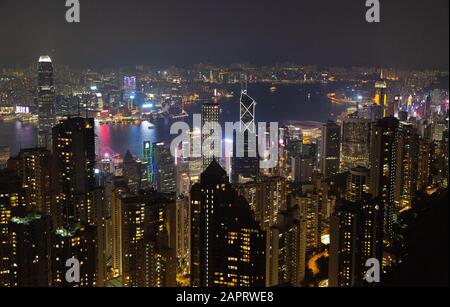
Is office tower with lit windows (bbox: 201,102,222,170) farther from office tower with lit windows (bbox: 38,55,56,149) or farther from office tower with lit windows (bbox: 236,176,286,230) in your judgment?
office tower with lit windows (bbox: 38,55,56,149)

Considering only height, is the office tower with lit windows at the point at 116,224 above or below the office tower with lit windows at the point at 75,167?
below

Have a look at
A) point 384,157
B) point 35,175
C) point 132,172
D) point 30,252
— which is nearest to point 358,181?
point 384,157

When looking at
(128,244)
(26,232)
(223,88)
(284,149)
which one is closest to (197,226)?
(128,244)

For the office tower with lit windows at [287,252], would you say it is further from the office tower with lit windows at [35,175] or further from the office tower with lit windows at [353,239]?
the office tower with lit windows at [35,175]

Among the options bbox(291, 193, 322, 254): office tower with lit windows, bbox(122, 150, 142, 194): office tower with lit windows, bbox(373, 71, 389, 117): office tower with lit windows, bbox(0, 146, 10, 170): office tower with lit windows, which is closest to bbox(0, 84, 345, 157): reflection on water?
bbox(0, 146, 10, 170): office tower with lit windows

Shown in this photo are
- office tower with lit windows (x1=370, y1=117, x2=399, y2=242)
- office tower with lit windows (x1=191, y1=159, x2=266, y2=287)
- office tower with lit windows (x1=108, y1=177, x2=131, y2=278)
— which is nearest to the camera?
office tower with lit windows (x1=191, y1=159, x2=266, y2=287)

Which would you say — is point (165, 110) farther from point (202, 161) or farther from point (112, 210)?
point (112, 210)

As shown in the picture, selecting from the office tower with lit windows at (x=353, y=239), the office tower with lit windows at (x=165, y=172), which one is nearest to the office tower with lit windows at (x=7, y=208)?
the office tower with lit windows at (x=165, y=172)
